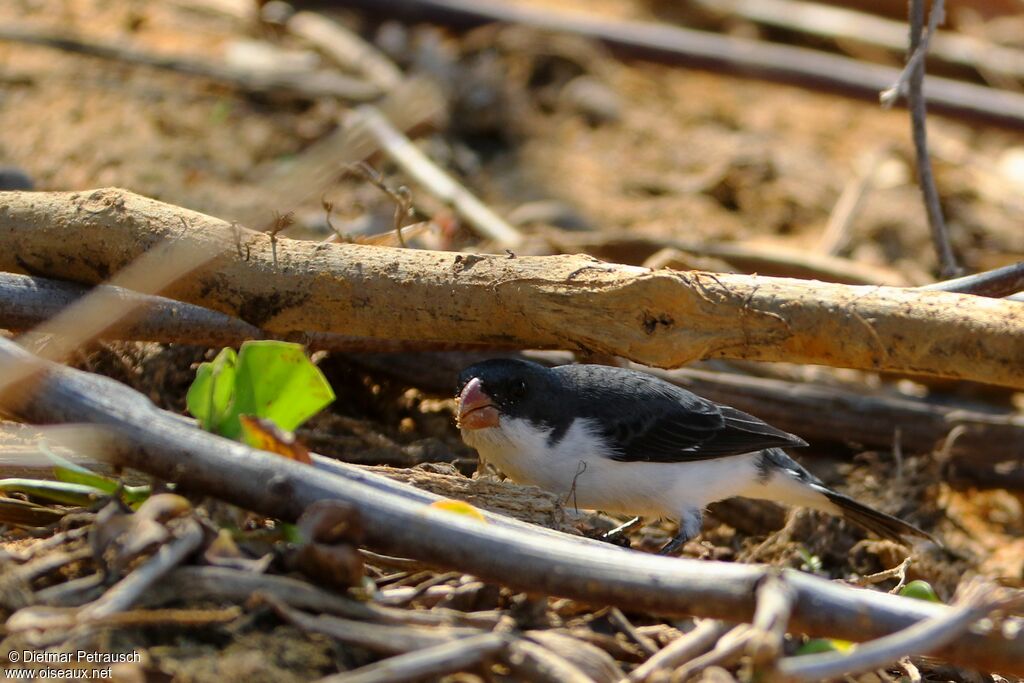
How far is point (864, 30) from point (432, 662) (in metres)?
9.05

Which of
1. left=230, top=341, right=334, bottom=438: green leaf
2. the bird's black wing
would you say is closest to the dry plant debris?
left=230, top=341, right=334, bottom=438: green leaf

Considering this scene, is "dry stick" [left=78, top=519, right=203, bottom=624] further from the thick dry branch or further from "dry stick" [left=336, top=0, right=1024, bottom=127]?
"dry stick" [left=336, top=0, right=1024, bottom=127]

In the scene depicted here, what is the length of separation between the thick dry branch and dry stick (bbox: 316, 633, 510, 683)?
4.29 ft

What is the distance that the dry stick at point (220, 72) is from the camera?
7.64 metres

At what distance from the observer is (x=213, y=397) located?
3010 mm

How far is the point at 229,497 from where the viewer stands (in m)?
2.73

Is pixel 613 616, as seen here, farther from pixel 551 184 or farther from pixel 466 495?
pixel 551 184

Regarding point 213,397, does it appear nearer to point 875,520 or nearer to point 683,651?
point 683,651

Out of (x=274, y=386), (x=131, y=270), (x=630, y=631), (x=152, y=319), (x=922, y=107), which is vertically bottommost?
(x=630, y=631)

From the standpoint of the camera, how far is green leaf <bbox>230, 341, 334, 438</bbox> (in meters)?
2.99

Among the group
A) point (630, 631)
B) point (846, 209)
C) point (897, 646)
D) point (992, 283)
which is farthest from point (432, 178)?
point (897, 646)

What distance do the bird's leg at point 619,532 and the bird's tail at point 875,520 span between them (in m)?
0.71

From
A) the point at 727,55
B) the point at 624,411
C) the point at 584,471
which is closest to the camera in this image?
the point at 584,471

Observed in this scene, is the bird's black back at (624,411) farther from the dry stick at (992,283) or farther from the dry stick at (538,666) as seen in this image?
the dry stick at (538,666)
